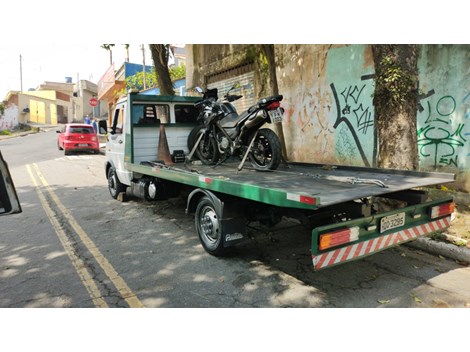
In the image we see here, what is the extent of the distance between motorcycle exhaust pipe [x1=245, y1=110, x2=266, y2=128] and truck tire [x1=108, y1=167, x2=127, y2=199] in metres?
3.70

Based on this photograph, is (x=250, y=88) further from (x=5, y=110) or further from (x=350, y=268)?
(x=5, y=110)

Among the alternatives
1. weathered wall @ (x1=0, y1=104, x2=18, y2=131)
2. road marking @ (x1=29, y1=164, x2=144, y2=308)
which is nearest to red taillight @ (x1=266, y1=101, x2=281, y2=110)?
road marking @ (x1=29, y1=164, x2=144, y2=308)

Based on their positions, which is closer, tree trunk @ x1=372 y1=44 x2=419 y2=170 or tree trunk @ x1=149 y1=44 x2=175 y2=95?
tree trunk @ x1=372 y1=44 x2=419 y2=170

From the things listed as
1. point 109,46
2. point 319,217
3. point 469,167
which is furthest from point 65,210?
point 469,167

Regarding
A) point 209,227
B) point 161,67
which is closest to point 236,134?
point 209,227

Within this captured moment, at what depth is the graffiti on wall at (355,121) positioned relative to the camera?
7867 millimetres

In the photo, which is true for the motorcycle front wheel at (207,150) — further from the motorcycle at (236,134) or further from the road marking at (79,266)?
the road marking at (79,266)

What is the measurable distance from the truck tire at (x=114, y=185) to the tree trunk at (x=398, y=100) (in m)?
5.35

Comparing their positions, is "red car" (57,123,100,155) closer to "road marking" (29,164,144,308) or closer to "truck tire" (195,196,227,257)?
"road marking" (29,164,144,308)

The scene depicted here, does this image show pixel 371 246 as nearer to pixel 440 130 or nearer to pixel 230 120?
pixel 230 120

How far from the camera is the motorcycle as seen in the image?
5207 millimetres

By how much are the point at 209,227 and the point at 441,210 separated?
2782 millimetres

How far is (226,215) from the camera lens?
4242 millimetres

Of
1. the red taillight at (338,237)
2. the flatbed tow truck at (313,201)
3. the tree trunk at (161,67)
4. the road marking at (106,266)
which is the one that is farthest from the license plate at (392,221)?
the tree trunk at (161,67)
